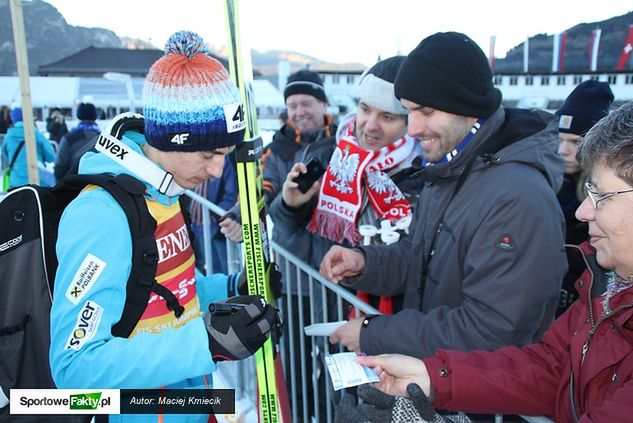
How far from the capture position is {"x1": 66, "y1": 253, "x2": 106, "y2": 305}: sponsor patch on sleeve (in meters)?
1.35

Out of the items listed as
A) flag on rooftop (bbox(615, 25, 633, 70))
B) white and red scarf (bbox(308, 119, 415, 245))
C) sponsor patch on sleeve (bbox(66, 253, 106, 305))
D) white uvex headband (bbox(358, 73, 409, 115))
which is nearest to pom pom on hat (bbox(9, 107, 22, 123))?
white and red scarf (bbox(308, 119, 415, 245))

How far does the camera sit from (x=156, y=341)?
4.63ft

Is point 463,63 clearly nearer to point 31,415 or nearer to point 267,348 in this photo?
point 267,348

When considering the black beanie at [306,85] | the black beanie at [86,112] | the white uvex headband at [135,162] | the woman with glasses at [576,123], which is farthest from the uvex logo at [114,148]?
the black beanie at [86,112]

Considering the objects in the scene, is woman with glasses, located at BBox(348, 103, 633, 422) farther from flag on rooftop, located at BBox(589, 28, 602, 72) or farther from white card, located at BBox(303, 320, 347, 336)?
flag on rooftop, located at BBox(589, 28, 602, 72)

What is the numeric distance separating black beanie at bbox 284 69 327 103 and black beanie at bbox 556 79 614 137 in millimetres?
1932

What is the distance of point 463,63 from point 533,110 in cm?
36

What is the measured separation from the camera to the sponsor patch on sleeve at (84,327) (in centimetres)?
134

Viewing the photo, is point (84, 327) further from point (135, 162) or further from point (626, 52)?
point (626, 52)

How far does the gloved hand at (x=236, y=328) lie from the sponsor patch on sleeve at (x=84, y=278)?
1.14ft

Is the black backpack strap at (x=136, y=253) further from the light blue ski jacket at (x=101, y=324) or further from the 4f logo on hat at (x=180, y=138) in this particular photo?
the 4f logo on hat at (x=180, y=138)

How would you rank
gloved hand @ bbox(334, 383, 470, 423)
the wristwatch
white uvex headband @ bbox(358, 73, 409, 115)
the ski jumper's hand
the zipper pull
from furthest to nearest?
white uvex headband @ bbox(358, 73, 409, 115) → the ski jumper's hand → the wristwatch → the zipper pull → gloved hand @ bbox(334, 383, 470, 423)

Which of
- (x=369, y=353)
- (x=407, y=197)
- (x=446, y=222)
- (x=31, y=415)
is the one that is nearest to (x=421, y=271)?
(x=446, y=222)

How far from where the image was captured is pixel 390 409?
120 cm
